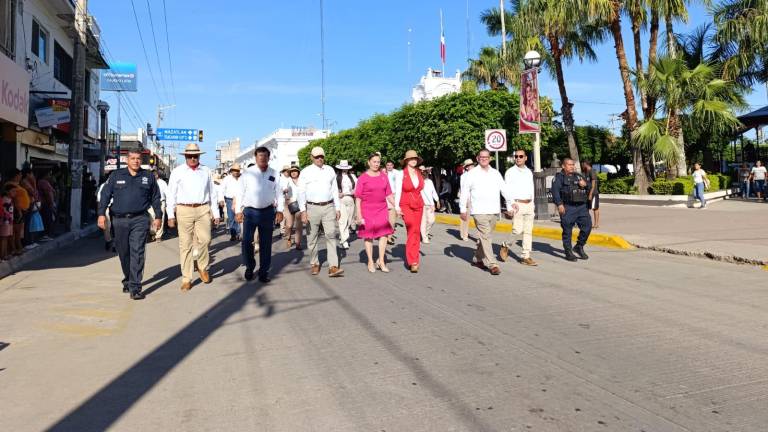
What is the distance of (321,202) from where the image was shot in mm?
8523

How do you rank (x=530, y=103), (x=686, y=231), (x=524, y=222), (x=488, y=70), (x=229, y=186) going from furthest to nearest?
1. (x=488, y=70)
2. (x=530, y=103)
3. (x=229, y=186)
4. (x=686, y=231)
5. (x=524, y=222)

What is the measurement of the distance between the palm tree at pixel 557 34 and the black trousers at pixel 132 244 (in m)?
19.2

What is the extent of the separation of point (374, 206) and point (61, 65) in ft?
63.8

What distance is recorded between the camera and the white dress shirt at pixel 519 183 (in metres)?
9.17

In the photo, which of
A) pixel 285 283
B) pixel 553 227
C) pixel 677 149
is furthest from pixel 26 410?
pixel 677 149

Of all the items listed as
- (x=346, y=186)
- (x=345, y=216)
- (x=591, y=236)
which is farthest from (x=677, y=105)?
(x=345, y=216)

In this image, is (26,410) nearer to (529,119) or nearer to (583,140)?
(529,119)

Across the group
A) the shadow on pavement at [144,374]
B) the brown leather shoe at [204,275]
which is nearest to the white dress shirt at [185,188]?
the brown leather shoe at [204,275]

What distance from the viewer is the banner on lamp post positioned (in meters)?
15.7

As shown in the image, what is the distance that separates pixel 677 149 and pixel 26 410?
22.4 m

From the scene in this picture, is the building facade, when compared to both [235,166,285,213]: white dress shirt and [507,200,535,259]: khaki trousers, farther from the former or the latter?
[507,200,535,259]: khaki trousers

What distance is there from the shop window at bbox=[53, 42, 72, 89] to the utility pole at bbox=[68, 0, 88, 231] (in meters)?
5.78

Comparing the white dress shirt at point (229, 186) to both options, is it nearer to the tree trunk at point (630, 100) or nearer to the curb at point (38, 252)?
the curb at point (38, 252)

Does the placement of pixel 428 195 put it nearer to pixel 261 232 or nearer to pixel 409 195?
pixel 409 195
